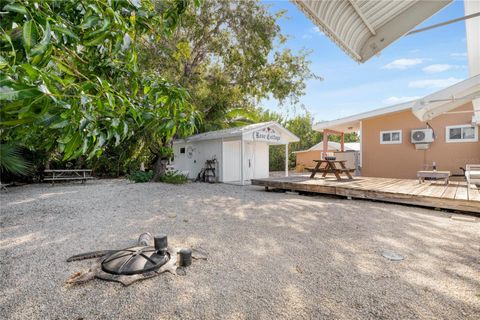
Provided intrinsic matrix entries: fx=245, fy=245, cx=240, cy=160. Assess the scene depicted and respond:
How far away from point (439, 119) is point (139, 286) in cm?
1215

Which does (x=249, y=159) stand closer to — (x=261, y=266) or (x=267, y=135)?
(x=267, y=135)

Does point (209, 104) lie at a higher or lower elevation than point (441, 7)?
higher

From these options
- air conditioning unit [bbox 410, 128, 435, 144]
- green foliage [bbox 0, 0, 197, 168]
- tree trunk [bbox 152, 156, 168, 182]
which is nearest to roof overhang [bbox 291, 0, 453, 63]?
green foliage [bbox 0, 0, 197, 168]

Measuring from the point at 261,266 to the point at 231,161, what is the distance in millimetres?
9716

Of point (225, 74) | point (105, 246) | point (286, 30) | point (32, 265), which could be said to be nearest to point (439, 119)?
point (286, 30)

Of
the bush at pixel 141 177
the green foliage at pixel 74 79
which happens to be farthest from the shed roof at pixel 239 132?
the green foliage at pixel 74 79

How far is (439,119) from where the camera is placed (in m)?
9.96

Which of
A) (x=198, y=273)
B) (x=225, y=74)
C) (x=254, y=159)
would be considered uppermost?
(x=225, y=74)

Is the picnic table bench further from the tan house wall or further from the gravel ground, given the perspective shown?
the tan house wall

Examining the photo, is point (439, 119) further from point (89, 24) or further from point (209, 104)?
point (89, 24)

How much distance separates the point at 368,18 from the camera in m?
2.58

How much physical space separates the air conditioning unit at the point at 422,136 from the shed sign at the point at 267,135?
5.99 metres

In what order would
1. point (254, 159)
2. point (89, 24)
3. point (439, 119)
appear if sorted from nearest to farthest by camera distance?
1. point (89, 24)
2. point (439, 119)
3. point (254, 159)

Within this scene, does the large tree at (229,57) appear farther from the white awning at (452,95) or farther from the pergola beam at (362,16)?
the pergola beam at (362,16)
